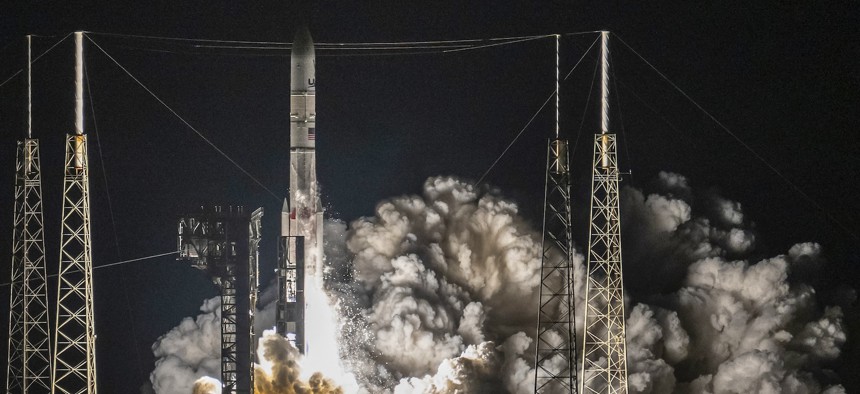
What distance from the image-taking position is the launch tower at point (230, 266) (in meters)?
48.1

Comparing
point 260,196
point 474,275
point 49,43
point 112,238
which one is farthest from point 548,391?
point 49,43

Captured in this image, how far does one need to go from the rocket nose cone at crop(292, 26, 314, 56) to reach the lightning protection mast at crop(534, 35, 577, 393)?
866cm

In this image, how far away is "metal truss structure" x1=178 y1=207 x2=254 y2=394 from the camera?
158ft

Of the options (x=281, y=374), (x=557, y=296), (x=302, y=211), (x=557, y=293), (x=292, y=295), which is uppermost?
(x=302, y=211)

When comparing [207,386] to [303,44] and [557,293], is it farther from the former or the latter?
[557,293]

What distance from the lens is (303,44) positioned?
178 feet

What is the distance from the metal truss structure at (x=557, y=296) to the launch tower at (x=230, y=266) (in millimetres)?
8513

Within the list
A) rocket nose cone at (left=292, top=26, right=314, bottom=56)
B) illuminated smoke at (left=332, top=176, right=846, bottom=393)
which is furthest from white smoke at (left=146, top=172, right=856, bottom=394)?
rocket nose cone at (left=292, top=26, right=314, bottom=56)

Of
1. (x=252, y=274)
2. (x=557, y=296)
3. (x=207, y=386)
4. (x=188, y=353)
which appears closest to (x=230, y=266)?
(x=252, y=274)

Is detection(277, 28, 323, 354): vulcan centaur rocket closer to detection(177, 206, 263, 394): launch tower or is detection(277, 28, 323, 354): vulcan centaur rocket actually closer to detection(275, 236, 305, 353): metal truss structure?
detection(275, 236, 305, 353): metal truss structure

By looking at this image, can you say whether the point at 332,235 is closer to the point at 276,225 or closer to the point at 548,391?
the point at 276,225

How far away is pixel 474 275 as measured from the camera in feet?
188

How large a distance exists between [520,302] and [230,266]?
12.5 metres

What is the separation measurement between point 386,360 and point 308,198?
5.90m
